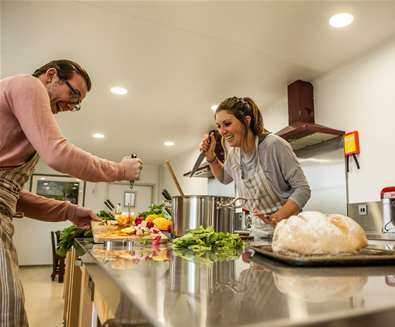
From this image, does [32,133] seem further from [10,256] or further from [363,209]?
[363,209]

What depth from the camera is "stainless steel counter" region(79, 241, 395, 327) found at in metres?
0.24

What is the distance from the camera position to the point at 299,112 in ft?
9.53

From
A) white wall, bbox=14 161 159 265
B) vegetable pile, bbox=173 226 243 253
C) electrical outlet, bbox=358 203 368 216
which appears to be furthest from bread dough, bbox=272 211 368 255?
white wall, bbox=14 161 159 265

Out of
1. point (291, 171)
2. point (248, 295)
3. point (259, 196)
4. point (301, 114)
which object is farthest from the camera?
point (301, 114)

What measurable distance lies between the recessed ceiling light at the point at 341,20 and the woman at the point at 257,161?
1.12 metres

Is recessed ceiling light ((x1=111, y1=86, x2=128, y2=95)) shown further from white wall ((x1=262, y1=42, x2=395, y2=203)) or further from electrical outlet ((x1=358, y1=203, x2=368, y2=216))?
electrical outlet ((x1=358, y1=203, x2=368, y2=216))

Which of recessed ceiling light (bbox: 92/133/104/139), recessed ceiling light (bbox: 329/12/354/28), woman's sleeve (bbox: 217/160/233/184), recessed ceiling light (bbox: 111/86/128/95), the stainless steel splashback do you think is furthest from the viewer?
→ recessed ceiling light (bbox: 92/133/104/139)

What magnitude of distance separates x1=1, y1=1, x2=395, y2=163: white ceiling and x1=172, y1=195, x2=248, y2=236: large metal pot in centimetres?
141

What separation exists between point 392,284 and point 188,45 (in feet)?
7.66

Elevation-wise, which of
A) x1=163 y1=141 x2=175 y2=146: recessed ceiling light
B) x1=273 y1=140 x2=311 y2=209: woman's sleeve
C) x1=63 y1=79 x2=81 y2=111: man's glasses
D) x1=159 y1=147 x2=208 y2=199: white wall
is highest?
x1=163 y1=141 x2=175 y2=146: recessed ceiling light

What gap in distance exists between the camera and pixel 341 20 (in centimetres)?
207

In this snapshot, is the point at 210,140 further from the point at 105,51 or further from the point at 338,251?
the point at 105,51

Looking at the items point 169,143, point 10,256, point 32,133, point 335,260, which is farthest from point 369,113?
point 169,143

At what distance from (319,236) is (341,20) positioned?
197 cm
